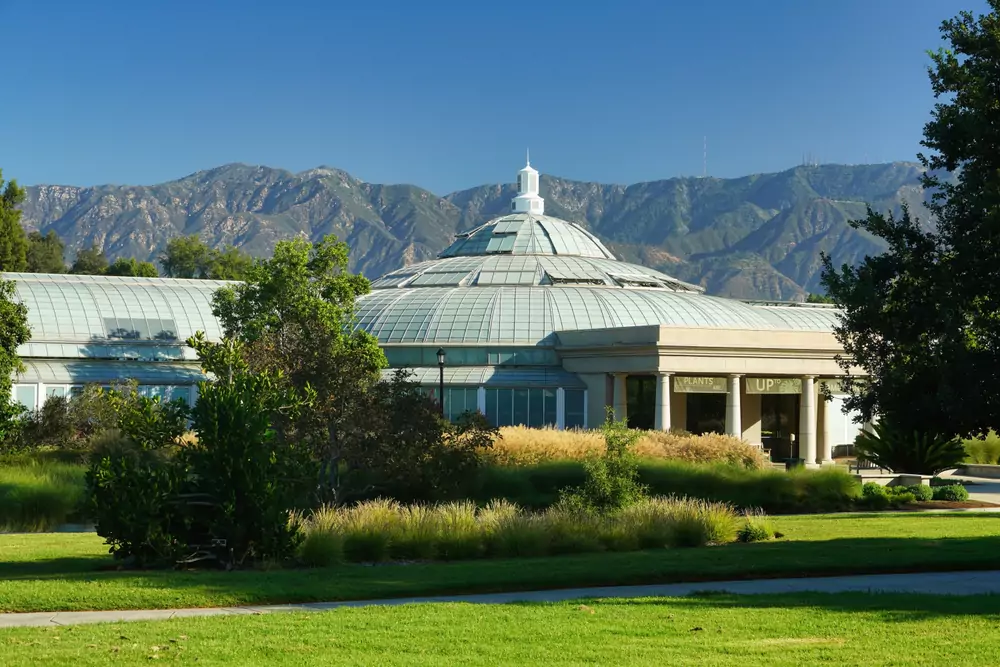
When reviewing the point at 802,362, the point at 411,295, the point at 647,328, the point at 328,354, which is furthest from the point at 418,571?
the point at 411,295

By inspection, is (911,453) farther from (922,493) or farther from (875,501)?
(875,501)

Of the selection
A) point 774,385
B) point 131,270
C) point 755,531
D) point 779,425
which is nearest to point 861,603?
point 755,531

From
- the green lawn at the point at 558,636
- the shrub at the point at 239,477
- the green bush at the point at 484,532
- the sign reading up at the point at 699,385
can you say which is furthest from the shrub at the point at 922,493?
the shrub at the point at 239,477

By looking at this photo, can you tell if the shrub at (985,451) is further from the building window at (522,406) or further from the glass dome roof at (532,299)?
the building window at (522,406)

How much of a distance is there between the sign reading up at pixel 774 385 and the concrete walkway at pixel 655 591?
144 feet

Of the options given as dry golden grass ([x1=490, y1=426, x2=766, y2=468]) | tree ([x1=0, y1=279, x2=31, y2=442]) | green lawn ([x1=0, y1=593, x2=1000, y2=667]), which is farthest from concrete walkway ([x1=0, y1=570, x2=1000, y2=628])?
tree ([x1=0, y1=279, x2=31, y2=442])

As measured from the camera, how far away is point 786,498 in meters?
38.0

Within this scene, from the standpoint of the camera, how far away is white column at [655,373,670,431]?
2379 inches

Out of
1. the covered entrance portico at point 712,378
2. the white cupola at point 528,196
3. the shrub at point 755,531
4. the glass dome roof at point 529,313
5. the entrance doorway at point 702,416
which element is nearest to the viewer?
the shrub at point 755,531

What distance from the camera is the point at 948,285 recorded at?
24344 mm

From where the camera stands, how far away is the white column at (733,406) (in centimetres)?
6184

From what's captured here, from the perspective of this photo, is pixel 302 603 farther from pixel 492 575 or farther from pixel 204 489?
pixel 204 489

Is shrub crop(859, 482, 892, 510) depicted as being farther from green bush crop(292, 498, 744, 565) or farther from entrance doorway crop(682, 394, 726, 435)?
entrance doorway crop(682, 394, 726, 435)

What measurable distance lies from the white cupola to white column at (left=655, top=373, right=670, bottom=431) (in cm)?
3167
